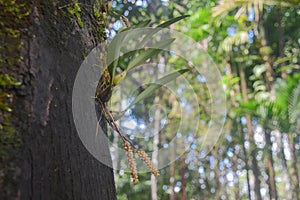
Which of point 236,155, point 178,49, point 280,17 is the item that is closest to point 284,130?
point 178,49

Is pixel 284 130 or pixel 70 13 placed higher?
pixel 284 130

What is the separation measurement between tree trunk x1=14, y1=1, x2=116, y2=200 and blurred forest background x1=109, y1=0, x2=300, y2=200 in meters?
1.54

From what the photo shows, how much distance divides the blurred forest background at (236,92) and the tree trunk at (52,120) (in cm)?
90

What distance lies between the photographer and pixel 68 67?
1.56 feet

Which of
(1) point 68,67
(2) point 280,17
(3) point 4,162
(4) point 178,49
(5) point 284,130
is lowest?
(3) point 4,162

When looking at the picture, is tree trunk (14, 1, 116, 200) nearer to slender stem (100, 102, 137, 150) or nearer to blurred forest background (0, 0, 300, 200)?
slender stem (100, 102, 137, 150)

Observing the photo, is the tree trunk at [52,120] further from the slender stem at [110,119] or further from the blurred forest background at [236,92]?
the blurred forest background at [236,92]

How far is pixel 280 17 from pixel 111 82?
481cm

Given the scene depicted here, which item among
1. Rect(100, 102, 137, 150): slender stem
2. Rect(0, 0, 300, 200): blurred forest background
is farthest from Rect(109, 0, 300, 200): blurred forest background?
Result: Rect(100, 102, 137, 150): slender stem

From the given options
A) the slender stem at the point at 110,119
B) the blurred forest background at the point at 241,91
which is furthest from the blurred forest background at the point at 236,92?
the slender stem at the point at 110,119

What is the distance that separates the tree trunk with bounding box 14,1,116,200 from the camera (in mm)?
384

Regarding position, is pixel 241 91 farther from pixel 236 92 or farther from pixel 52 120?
pixel 52 120

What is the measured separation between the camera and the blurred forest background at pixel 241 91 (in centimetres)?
357

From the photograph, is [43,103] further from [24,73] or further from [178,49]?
[178,49]
